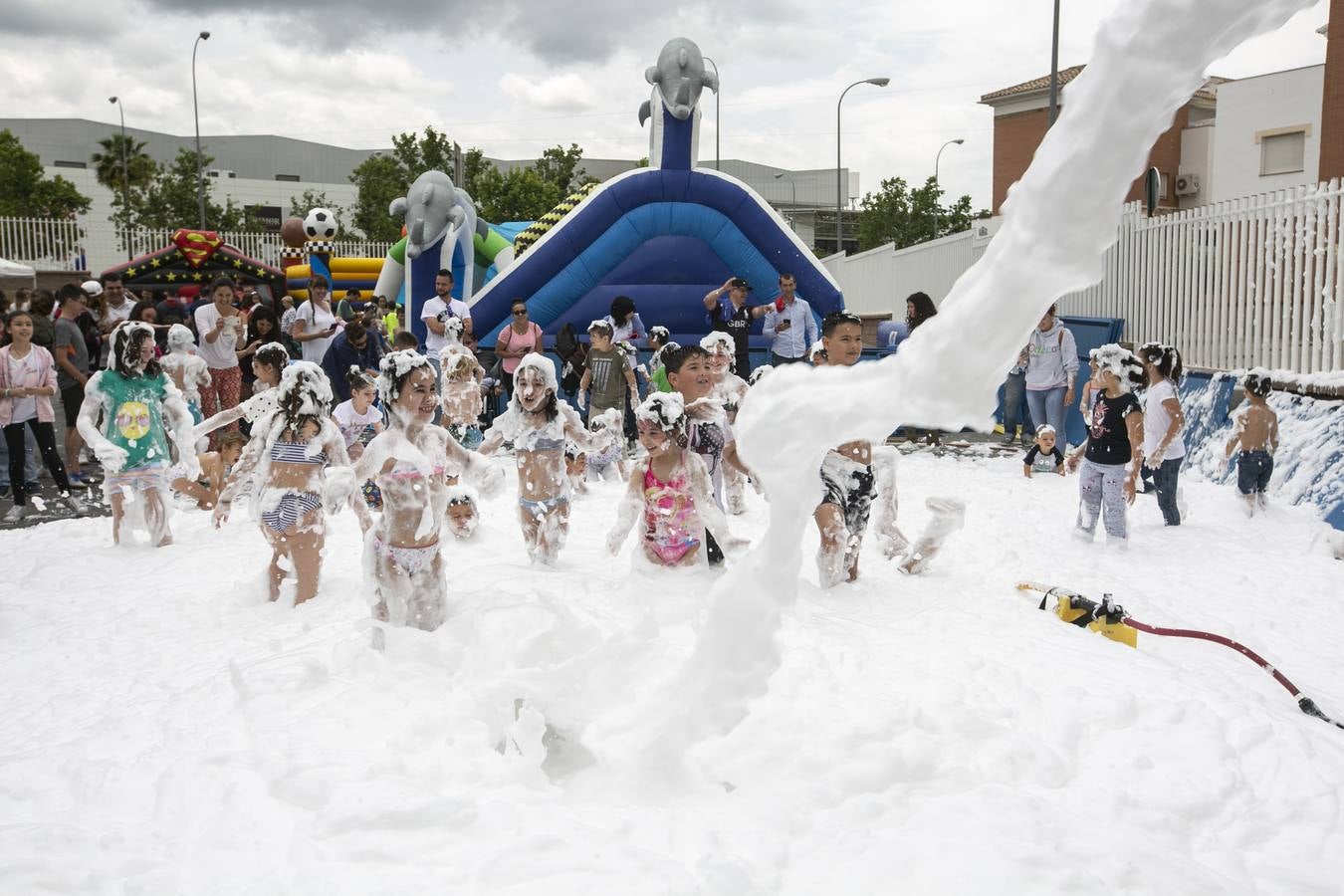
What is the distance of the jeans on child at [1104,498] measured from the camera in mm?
6977

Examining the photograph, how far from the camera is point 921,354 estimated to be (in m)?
2.99

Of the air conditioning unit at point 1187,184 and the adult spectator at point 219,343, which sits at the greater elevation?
the air conditioning unit at point 1187,184

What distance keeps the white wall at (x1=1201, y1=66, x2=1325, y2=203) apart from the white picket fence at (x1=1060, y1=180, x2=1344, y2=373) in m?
17.1

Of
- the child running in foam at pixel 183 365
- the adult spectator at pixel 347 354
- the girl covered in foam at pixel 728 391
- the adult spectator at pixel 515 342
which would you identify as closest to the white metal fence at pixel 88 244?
the adult spectator at pixel 515 342

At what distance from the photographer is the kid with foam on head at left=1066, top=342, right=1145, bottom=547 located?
275 inches

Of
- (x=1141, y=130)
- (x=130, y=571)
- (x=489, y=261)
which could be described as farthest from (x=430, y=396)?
(x=489, y=261)

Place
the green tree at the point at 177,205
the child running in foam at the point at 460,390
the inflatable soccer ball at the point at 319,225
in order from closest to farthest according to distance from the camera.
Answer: the child running in foam at the point at 460,390 < the inflatable soccer ball at the point at 319,225 < the green tree at the point at 177,205

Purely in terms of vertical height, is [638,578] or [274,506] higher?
[274,506]

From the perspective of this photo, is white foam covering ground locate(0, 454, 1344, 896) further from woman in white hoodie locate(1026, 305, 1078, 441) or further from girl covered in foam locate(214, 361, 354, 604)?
woman in white hoodie locate(1026, 305, 1078, 441)

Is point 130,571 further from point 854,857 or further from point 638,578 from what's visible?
point 854,857

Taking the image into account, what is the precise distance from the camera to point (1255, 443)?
7.67m

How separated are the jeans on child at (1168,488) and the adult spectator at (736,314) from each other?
5.01 metres

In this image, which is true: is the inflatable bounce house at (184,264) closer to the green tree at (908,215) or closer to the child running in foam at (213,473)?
the child running in foam at (213,473)

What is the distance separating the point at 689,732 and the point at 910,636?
1723 mm
